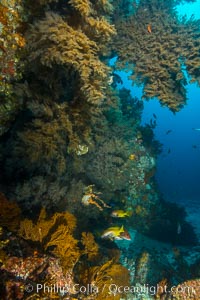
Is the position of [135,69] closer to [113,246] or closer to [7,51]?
[7,51]

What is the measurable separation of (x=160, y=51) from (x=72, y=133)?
9.66ft

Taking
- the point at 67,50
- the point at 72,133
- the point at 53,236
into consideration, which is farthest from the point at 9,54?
the point at 53,236

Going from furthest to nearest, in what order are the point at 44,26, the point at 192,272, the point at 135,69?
1. the point at 192,272
2. the point at 135,69
3. the point at 44,26

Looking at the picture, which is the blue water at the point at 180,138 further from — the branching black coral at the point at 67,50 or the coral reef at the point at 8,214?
the coral reef at the point at 8,214

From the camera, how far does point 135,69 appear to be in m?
6.38

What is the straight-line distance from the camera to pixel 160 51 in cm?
621

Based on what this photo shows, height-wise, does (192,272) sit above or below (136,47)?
below

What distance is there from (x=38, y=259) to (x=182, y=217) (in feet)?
37.6

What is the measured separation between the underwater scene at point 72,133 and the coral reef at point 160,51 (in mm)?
24

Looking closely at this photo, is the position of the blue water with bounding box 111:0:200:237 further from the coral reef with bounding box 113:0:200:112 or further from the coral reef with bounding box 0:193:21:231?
the coral reef with bounding box 0:193:21:231

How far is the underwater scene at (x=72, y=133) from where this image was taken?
4066mm

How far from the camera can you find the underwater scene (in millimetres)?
4066

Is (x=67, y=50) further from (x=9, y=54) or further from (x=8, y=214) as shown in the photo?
(x=8, y=214)

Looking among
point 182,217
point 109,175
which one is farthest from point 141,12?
point 182,217
